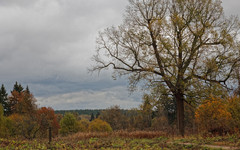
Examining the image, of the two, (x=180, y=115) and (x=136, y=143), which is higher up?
(x=180, y=115)

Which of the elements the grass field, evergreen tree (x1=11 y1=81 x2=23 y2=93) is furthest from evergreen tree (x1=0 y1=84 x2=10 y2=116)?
the grass field

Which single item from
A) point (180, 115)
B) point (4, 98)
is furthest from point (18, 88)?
point (180, 115)

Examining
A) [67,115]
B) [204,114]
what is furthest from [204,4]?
[67,115]

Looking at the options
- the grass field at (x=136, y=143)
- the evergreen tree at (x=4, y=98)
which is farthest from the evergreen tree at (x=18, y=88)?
the grass field at (x=136, y=143)

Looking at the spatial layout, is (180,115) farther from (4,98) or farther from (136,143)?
(4,98)

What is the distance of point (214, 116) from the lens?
16.8m

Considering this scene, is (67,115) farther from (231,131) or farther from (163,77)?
(231,131)

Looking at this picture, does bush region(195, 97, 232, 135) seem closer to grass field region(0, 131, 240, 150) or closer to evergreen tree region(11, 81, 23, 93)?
grass field region(0, 131, 240, 150)

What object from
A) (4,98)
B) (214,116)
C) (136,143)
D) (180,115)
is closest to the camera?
Answer: (136,143)

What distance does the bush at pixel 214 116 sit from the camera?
1556cm

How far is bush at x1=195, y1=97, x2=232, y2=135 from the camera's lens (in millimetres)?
15562

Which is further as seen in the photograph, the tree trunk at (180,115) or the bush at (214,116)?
the tree trunk at (180,115)

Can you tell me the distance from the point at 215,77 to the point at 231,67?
1396mm

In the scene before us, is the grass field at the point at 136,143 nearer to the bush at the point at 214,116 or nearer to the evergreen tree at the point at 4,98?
the bush at the point at 214,116
